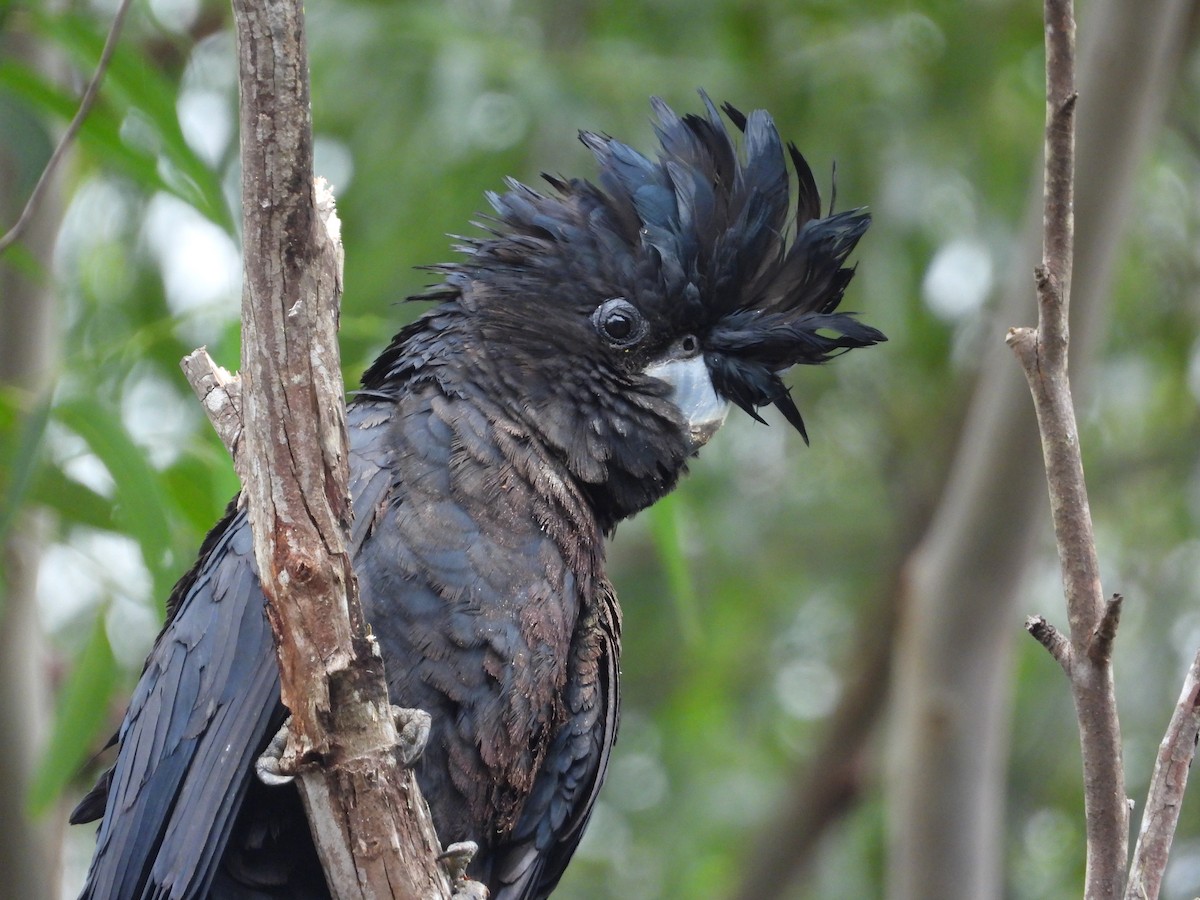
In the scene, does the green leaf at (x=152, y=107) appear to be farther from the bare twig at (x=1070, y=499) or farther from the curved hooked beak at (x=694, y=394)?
the bare twig at (x=1070, y=499)

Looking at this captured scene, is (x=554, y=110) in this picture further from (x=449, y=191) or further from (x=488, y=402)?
(x=488, y=402)

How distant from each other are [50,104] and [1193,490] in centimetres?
478

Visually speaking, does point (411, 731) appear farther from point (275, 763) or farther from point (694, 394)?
point (694, 394)

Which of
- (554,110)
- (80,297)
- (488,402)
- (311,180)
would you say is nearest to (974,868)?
(488,402)

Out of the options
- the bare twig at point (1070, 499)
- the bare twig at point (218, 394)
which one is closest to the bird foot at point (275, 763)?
the bare twig at point (218, 394)

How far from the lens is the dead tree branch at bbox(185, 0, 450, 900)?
5.99ft

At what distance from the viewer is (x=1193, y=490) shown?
589cm

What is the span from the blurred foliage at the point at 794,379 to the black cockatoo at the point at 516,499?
106 cm

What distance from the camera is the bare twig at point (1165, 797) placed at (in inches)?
73.8

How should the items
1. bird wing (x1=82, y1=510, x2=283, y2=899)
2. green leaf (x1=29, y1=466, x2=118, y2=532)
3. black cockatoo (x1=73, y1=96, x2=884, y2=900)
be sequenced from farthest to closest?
green leaf (x1=29, y1=466, x2=118, y2=532), black cockatoo (x1=73, y1=96, x2=884, y2=900), bird wing (x1=82, y1=510, x2=283, y2=899)

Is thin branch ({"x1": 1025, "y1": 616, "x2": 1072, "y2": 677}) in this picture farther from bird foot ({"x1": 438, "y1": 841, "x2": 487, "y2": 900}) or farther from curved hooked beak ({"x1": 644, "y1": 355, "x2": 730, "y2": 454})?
curved hooked beak ({"x1": 644, "y1": 355, "x2": 730, "y2": 454})

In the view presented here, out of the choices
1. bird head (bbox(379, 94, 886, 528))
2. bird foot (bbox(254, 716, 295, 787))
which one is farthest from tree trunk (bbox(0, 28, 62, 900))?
bird foot (bbox(254, 716, 295, 787))

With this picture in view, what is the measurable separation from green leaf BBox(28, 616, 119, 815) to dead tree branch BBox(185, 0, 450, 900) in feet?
6.92

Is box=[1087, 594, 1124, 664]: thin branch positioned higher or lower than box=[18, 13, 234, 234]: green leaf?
lower
